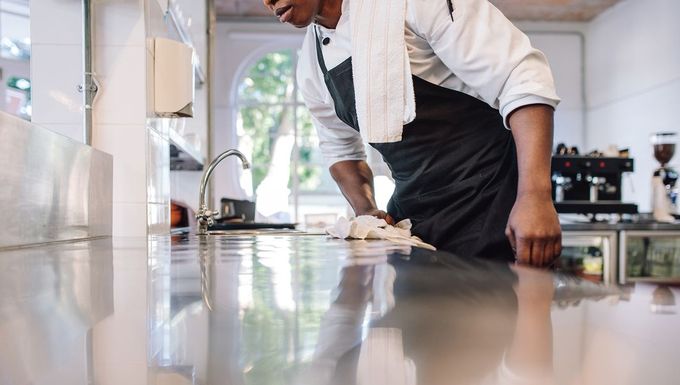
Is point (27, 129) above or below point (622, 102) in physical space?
below

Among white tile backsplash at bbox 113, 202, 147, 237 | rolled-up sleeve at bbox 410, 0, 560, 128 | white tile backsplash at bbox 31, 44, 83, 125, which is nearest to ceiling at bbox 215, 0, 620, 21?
white tile backsplash at bbox 31, 44, 83, 125

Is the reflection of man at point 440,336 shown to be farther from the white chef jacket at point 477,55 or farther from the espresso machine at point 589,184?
the espresso machine at point 589,184

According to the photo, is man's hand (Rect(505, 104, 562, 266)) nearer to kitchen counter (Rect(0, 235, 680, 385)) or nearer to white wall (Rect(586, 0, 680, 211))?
kitchen counter (Rect(0, 235, 680, 385))

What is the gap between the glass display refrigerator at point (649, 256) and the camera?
130 inches

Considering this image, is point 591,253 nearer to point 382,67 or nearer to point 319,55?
point 319,55

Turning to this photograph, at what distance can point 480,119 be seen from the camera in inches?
50.9

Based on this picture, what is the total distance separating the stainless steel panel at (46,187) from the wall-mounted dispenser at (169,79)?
2.19 feet

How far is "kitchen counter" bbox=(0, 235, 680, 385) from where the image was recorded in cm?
22

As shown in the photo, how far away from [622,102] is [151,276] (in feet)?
22.7

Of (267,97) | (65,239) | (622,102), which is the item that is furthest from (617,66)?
(65,239)

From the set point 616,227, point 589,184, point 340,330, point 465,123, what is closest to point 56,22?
point 465,123

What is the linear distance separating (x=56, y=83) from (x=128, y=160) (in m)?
0.33

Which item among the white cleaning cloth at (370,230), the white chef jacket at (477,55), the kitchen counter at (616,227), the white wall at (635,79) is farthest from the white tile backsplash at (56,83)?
the white wall at (635,79)

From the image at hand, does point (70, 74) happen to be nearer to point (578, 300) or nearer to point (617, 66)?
point (578, 300)
